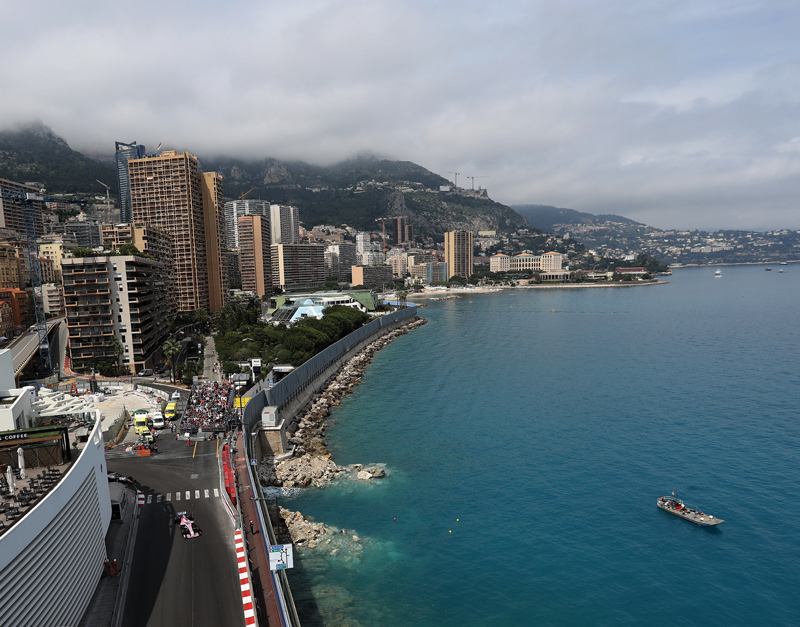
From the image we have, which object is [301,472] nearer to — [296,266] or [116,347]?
[116,347]

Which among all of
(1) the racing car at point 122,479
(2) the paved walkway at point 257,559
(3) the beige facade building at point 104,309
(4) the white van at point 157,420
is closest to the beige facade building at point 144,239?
(3) the beige facade building at point 104,309

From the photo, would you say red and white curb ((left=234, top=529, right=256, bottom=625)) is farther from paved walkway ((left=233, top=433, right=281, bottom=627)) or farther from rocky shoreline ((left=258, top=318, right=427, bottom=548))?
rocky shoreline ((left=258, top=318, right=427, bottom=548))

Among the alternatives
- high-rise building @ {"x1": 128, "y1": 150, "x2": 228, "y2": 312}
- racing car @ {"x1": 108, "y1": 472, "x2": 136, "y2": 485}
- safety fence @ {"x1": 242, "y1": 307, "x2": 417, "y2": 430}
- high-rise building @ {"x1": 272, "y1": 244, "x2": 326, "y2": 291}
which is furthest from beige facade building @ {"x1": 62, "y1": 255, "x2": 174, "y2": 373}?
high-rise building @ {"x1": 272, "y1": 244, "x2": 326, "y2": 291}

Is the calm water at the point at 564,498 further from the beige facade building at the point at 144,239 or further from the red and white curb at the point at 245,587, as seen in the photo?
the beige facade building at the point at 144,239

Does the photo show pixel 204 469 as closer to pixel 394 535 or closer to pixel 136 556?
pixel 136 556

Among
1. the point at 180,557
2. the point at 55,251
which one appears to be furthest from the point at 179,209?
the point at 180,557
